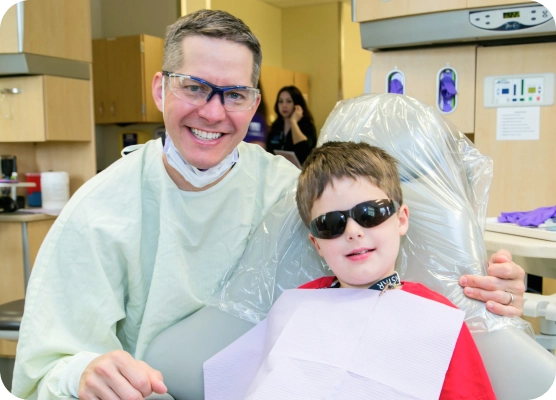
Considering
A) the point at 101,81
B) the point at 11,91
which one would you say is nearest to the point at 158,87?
the point at 11,91

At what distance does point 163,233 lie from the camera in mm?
1257

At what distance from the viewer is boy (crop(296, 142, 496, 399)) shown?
1.10 metres

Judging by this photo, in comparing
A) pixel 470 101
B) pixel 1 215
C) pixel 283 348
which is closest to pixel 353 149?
pixel 283 348

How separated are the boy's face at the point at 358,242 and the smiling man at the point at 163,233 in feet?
0.61

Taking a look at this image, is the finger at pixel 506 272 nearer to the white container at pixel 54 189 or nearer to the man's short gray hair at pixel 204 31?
the man's short gray hair at pixel 204 31

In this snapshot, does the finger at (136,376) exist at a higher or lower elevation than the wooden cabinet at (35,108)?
lower

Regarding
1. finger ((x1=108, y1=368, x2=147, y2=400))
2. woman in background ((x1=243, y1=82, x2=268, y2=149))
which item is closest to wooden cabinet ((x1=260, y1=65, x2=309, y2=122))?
woman in background ((x1=243, y1=82, x2=268, y2=149))

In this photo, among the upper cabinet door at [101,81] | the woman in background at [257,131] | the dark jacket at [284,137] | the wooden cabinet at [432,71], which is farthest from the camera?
the upper cabinet door at [101,81]

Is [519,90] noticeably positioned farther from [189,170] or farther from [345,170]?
[189,170]

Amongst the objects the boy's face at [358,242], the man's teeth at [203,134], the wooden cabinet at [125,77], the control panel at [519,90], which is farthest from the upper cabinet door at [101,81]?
the boy's face at [358,242]

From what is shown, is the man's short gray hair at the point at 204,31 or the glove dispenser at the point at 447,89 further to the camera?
the glove dispenser at the point at 447,89

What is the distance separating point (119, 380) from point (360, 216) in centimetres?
55

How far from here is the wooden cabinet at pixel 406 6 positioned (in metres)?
2.22

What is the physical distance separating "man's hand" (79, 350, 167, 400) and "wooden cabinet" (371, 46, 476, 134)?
1974 millimetres
